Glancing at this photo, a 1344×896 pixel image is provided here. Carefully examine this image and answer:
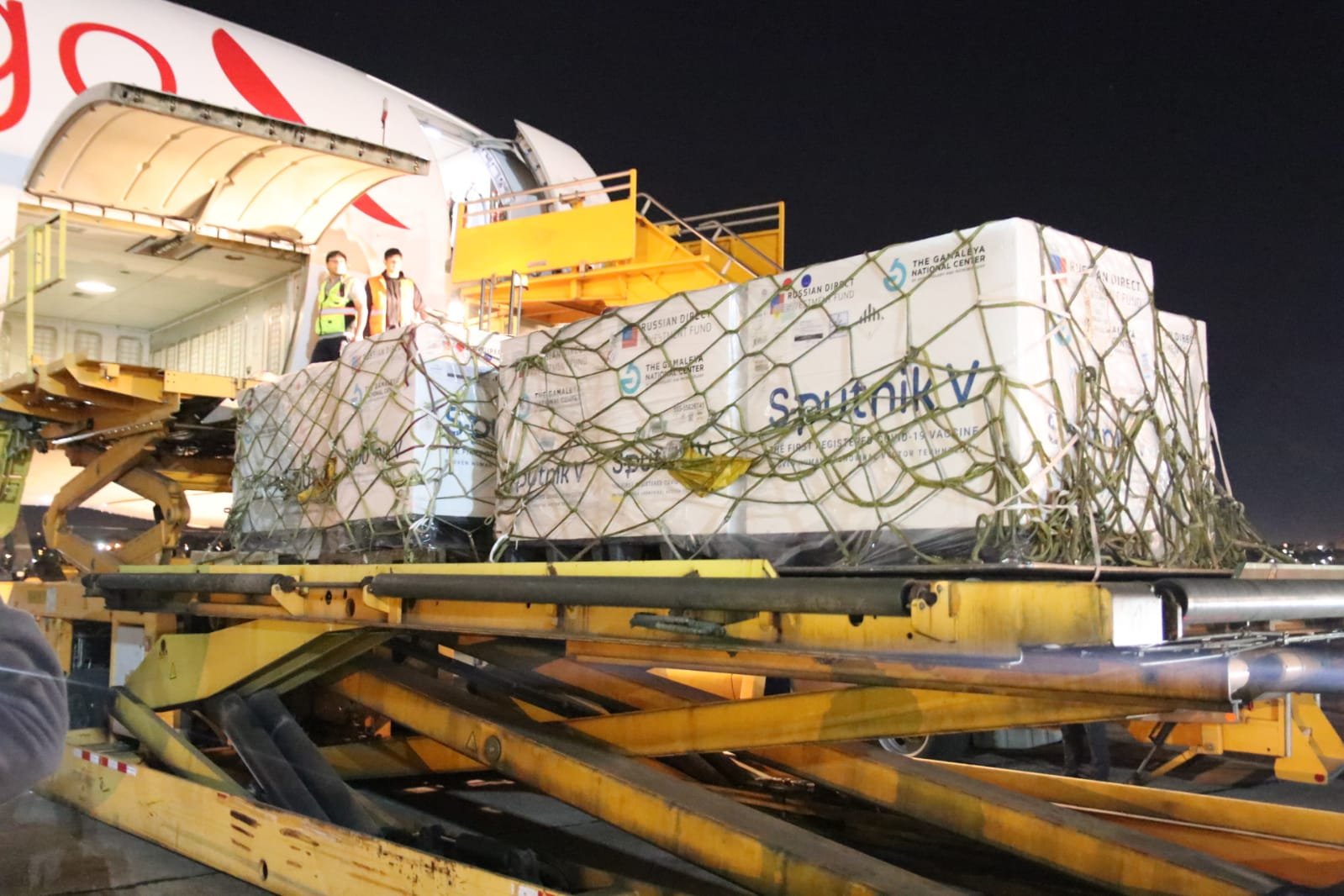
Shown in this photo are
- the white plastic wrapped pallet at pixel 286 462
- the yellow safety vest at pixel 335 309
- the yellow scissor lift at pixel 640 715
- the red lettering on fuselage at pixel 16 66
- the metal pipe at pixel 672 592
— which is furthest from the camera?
the red lettering on fuselage at pixel 16 66

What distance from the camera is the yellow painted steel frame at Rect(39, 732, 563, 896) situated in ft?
14.9

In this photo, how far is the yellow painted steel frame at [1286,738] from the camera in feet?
22.2

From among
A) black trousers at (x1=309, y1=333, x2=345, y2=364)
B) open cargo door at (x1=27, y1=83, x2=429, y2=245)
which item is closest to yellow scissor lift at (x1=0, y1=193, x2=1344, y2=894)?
black trousers at (x1=309, y1=333, x2=345, y2=364)

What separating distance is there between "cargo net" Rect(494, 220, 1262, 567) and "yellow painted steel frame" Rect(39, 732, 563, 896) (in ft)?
4.52

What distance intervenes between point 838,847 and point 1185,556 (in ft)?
5.41

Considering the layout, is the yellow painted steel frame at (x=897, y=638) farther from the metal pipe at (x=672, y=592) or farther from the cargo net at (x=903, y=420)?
the cargo net at (x=903, y=420)

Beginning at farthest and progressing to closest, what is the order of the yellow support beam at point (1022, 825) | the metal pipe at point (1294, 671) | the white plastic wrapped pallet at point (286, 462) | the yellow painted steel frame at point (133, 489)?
the yellow painted steel frame at point (133, 489) < the white plastic wrapped pallet at point (286, 462) < the yellow support beam at point (1022, 825) < the metal pipe at point (1294, 671)

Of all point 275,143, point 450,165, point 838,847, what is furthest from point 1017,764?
point 450,165

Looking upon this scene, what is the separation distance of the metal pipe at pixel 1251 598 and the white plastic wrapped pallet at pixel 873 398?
0.56 meters

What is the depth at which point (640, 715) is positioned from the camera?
5301mm

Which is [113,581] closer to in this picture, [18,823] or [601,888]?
[18,823]

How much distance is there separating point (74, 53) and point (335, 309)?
140 inches

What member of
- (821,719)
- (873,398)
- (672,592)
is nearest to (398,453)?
(672,592)

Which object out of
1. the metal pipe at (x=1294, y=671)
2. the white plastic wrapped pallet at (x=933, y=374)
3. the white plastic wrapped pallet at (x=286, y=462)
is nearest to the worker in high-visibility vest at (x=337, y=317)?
the white plastic wrapped pallet at (x=286, y=462)
